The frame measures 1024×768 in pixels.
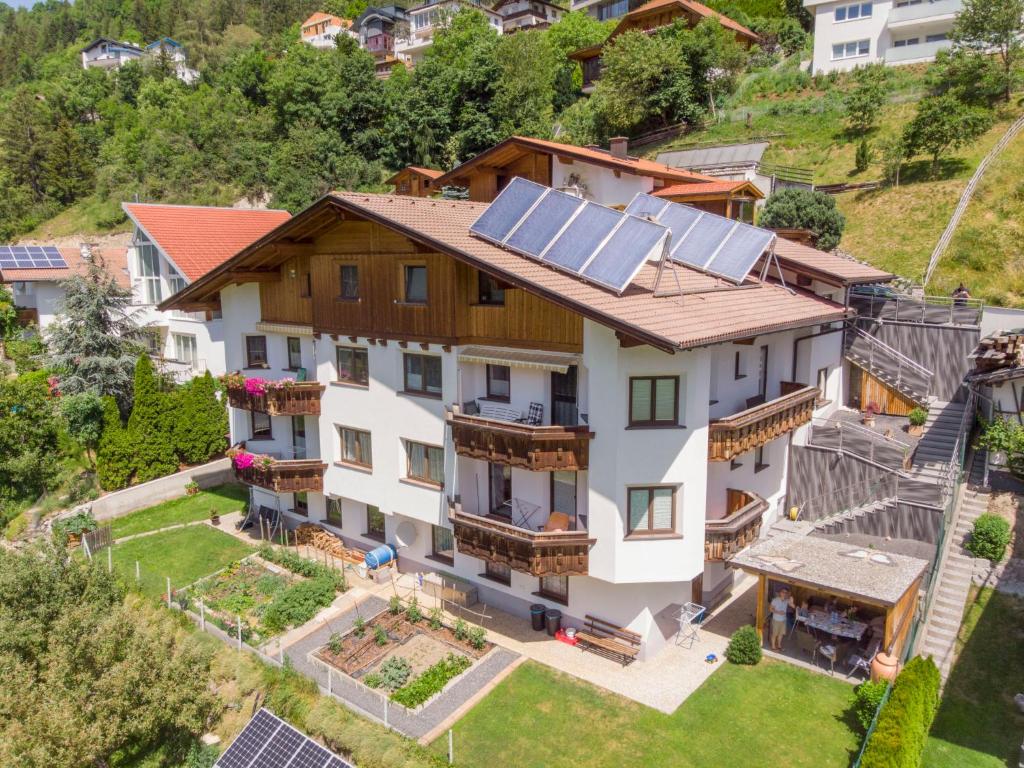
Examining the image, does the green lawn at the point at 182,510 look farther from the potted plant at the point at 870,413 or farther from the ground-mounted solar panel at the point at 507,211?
the potted plant at the point at 870,413

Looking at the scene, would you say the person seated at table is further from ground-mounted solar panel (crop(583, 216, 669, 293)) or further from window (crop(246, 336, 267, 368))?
window (crop(246, 336, 267, 368))

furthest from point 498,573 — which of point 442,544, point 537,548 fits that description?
point 537,548

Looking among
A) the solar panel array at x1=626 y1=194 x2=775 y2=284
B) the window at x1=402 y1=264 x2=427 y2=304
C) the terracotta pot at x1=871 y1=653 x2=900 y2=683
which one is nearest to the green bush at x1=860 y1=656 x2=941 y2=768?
the terracotta pot at x1=871 y1=653 x2=900 y2=683

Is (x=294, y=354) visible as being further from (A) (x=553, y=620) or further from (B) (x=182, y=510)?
(A) (x=553, y=620)

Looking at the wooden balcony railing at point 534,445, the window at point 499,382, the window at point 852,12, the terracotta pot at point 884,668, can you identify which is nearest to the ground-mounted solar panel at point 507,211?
the window at point 499,382

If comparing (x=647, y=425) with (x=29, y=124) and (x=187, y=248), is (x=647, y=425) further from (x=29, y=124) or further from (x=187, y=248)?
(x=29, y=124)

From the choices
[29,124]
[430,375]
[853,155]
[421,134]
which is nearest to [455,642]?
[430,375]
